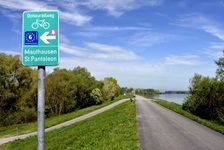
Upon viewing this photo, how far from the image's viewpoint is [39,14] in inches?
155

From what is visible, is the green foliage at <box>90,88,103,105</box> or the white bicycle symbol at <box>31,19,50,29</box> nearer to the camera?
the white bicycle symbol at <box>31,19,50,29</box>

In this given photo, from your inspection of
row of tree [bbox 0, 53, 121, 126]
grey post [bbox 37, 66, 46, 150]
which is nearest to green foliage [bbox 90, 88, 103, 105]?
row of tree [bbox 0, 53, 121, 126]

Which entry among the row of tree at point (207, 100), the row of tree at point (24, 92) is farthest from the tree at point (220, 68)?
the row of tree at point (24, 92)

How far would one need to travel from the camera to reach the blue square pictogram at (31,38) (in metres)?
3.99

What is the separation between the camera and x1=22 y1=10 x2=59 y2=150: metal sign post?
396cm

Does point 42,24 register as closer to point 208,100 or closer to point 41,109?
point 41,109

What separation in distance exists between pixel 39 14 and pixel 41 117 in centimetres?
161

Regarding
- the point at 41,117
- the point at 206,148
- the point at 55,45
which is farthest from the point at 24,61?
the point at 206,148

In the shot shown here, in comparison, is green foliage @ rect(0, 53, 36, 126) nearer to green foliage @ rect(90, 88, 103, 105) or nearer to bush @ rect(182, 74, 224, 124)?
bush @ rect(182, 74, 224, 124)

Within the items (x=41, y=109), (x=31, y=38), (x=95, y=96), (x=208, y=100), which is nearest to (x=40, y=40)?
(x=31, y=38)

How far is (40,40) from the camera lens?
157 inches

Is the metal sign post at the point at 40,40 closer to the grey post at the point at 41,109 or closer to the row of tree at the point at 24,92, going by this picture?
the grey post at the point at 41,109

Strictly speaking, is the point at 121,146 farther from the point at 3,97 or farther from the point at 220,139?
the point at 3,97

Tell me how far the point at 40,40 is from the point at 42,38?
45mm
